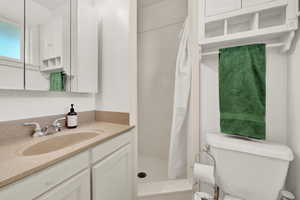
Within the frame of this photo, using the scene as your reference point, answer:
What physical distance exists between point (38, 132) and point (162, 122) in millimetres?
1383

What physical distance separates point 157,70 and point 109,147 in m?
1.33

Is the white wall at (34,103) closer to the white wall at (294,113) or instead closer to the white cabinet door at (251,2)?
the white cabinet door at (251,2)

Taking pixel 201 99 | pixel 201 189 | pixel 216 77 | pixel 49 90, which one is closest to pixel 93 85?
pixel 49 90

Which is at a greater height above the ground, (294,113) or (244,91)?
(244,91)

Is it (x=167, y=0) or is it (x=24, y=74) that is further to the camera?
(x=167, y=0)

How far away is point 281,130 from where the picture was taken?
0.97m

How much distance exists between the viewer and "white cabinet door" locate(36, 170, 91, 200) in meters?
0.51

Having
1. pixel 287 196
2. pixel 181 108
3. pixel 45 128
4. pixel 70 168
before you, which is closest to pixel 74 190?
pixel 70 168

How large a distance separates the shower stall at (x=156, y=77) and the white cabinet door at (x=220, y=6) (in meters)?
0.66

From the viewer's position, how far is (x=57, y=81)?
0.97 meters

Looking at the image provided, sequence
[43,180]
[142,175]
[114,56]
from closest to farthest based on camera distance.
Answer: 1. [43,180]
2. [114,56]
3. [142,175]

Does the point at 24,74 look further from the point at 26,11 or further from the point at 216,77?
the point at 216,77

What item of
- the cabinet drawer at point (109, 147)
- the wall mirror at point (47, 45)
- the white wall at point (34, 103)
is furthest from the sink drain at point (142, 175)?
the wall mirror at point (47, 45)

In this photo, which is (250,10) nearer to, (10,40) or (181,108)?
(181,108)
